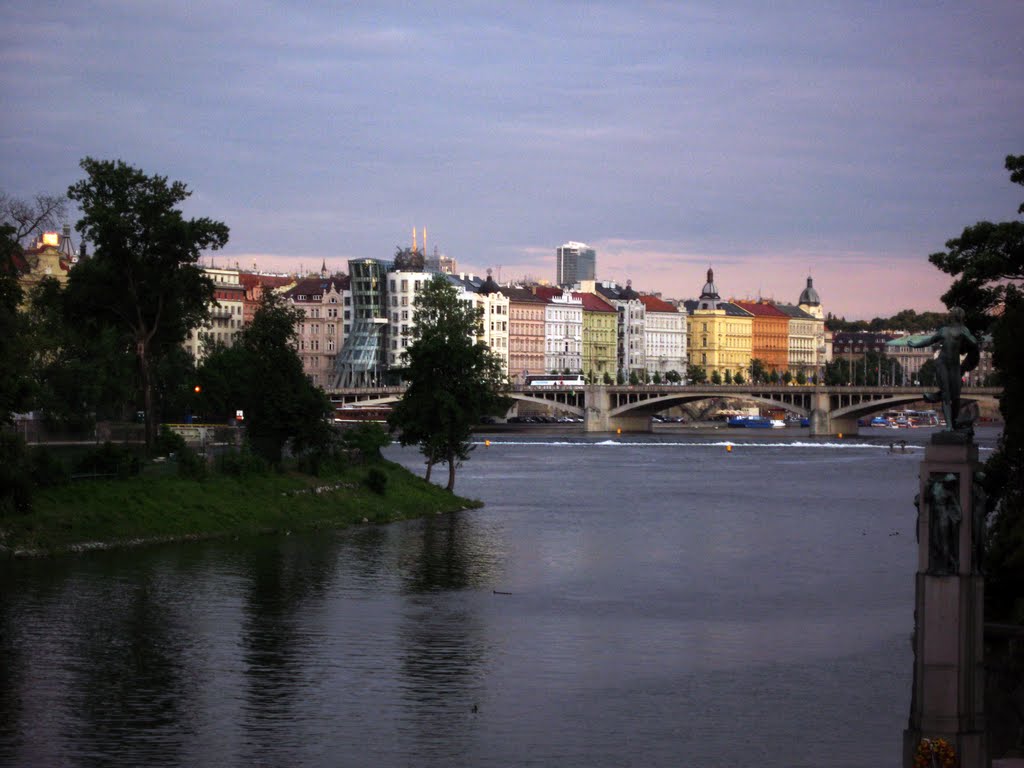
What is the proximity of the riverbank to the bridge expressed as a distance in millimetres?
87029

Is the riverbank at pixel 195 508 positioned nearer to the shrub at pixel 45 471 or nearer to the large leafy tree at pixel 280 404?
the shrub at pixel 45 471

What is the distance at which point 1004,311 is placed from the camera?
37.8 meters

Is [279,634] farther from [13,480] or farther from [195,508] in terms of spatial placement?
[195,508]

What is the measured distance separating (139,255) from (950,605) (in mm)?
44309

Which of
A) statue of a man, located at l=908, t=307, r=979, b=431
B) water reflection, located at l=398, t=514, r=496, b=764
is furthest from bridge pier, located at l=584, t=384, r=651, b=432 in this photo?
statue of a man, located at l=908, t=307, r=979, b=431

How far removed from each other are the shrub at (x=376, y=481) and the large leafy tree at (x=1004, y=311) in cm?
2924

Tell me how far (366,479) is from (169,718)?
36.9 meters

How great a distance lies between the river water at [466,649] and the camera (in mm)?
26203

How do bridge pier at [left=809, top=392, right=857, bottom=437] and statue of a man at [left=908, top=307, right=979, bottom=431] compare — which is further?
bridge pier at [left=809, top=392, right=857, bottom=437]

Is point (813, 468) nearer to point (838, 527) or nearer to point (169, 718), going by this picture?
point (838, 527)

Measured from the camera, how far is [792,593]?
1730 inches

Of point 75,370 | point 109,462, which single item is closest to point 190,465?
point 109,462

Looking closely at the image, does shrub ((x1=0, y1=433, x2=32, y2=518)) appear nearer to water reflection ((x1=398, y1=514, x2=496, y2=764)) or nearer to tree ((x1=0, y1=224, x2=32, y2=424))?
tree ((x1=0, y1=224, x2=32, y2=424))

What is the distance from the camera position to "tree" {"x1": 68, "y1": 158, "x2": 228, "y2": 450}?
2309 inches
